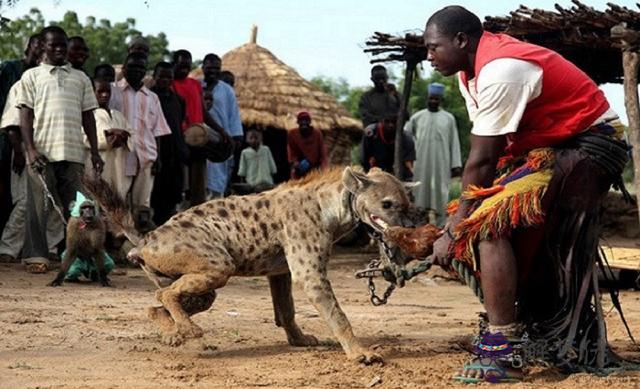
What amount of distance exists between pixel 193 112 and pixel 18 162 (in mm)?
2729

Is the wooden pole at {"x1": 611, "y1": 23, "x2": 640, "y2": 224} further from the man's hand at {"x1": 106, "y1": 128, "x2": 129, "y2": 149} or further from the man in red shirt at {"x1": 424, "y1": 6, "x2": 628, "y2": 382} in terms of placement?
the man in red shirt at {"x1": 424, "y1": 6, "x2": 628, "y2": 382}

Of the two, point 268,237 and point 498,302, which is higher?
point 268,237

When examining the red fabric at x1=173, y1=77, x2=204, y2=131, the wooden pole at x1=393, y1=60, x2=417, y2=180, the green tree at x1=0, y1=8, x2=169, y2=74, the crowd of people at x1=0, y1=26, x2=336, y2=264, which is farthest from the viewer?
the green tree at x1=0, y1=8, x2=169, y2=74

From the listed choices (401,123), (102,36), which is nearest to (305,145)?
(401,123)

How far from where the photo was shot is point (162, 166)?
1280cm

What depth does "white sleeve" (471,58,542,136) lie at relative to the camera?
5328 millimetres

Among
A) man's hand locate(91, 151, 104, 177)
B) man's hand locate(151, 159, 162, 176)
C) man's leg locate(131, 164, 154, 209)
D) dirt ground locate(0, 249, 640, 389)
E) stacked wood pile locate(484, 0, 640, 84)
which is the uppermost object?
stacked wood pile locate(484, 0, 640, 84)

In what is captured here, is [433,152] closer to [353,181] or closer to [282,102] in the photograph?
[282,102]

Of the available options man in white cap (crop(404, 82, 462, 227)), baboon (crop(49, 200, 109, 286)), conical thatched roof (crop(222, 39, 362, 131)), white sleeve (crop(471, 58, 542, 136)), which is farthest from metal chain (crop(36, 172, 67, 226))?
conical thatched roof (crop(222, 39, 362, 131))

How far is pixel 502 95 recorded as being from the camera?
5.32 m

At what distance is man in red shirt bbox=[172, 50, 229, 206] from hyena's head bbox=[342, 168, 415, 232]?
22.4 ft

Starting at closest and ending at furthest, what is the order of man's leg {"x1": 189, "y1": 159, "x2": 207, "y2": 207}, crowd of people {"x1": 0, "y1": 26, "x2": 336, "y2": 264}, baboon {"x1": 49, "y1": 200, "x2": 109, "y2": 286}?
1. baboon {"x1": 49, "y1": 200, "x2": 109, "y2": 286}
2. crowd of people {"x1": 0, "y1": 26, "x2": 336, "y2": 264}
3. man's leg {"x1": 189, "y1": 159, "x2": 207, "y2": 207}

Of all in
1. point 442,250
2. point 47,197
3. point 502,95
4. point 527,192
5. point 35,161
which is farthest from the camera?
point 47,197

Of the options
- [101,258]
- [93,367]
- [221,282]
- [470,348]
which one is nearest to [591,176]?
[470,348]
